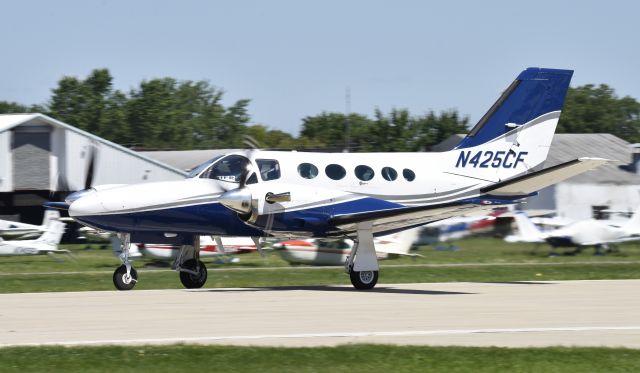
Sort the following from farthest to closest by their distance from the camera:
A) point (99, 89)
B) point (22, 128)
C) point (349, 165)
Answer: point (99, 89), point (22, 128), point (349, 165)

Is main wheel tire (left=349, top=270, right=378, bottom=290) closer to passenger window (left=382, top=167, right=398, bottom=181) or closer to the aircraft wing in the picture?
the aircraft wing

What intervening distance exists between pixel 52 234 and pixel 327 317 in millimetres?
→ 24542

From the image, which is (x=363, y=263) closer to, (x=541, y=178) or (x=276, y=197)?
(x=276, y=197)

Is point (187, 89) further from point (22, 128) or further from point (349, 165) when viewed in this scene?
point (349, 165)

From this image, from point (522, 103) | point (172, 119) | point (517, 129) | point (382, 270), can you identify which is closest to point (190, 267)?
point (517, 129)

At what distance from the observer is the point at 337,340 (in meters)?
12.4

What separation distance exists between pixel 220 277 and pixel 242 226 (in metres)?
7.94

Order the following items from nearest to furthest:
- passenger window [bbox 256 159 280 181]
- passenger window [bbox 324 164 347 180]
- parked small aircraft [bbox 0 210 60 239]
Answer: passenger window [bbox 256 159 280 181] < passenger window [bbox 324 164 347 180] < parked small aircraft [bbox 0 210 60 239]

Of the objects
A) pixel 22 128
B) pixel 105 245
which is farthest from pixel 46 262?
pixel 22 128

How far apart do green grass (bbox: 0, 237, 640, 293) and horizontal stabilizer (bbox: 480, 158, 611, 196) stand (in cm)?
546

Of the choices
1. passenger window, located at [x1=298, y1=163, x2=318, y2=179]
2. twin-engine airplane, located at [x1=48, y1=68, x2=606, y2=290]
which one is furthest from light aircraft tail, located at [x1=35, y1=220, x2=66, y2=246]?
passenger window, located at [x1=298, y1=163, x2=318, y2=179]

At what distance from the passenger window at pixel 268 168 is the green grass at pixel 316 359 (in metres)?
8.17

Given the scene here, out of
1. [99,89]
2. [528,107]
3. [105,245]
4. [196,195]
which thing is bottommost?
[105,245]

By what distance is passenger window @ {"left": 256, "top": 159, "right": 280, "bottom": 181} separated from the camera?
19.6 metres
